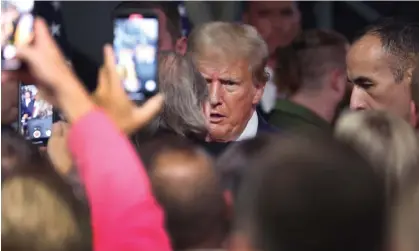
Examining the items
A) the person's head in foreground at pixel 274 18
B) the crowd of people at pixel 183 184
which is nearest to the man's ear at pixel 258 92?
the person's head in foreground at pixel 274 18

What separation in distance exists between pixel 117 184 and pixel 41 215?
0.38ft

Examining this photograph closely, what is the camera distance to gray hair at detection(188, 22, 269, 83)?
1859mm

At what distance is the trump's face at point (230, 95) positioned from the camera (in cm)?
184

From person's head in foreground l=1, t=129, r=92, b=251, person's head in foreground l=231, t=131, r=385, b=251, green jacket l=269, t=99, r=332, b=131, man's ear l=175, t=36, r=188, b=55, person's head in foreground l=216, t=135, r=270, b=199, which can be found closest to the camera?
person's head in foreground l=231, t=131, r=385, b=251

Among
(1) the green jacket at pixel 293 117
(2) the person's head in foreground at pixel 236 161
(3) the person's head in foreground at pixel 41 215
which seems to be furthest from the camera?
(1) the green jacket at pixel 293 117

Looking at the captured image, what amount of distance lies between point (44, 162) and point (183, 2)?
1042 millimetres

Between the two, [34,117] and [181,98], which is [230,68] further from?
[34,117]

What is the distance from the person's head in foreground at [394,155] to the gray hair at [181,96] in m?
0.32

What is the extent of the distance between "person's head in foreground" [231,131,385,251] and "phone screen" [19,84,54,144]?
77cm

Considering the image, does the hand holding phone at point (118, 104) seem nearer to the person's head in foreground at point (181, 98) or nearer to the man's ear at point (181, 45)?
the person's head in foreground at point (181, 98)

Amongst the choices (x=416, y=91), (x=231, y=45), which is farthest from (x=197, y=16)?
(x=416, y=91)

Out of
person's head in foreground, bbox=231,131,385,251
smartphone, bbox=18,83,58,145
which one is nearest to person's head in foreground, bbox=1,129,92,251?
person's head in foreground, bbox=231,131,385,251

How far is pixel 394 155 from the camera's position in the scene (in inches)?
47.6

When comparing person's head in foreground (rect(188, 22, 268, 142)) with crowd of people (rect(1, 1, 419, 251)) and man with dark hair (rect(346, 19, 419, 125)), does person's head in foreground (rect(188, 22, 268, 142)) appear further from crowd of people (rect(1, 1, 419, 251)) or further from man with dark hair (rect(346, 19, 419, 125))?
crowd of people (rect(1, 1, 419, 251))
